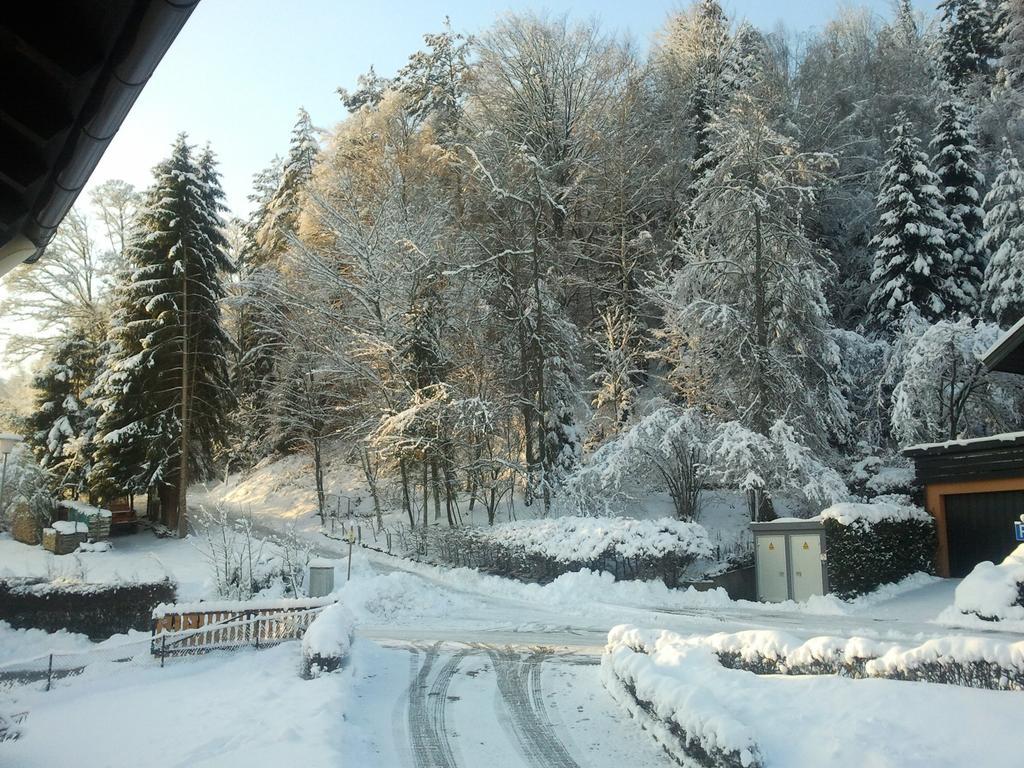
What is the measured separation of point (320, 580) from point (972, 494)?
1589cm

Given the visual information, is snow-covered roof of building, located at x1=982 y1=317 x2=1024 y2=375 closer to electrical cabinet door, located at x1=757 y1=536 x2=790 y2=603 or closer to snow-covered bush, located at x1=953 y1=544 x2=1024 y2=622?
snow-covered bush, located at x1=953 y1=544 x2=1024 y2=622

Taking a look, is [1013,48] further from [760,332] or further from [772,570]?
[772,570]

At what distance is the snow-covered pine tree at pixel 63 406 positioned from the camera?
96.7ft

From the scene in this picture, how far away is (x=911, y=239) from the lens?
26.5 metres

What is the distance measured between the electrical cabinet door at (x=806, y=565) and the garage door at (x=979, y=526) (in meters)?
3.81

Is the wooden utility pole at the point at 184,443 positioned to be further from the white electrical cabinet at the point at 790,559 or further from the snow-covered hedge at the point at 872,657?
the snow-covered hedge at the point at 872,657

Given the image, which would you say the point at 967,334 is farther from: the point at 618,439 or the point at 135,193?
the point at 135,193

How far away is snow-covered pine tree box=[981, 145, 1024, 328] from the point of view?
76.7 feet

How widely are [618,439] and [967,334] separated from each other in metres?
10.7

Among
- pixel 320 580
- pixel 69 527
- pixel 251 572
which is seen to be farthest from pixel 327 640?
pixel 69 527

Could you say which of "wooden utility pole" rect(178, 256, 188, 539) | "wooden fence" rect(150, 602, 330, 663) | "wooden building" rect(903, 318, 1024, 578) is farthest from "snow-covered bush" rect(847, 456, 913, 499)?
"wooden utility pole" rect(178, 256, 188, 539)

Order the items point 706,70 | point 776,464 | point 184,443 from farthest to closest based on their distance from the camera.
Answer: point 706,70, point 184,443, point 776,464

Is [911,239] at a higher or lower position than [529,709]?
higher

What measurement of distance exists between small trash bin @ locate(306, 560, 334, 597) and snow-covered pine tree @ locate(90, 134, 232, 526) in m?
12.2
